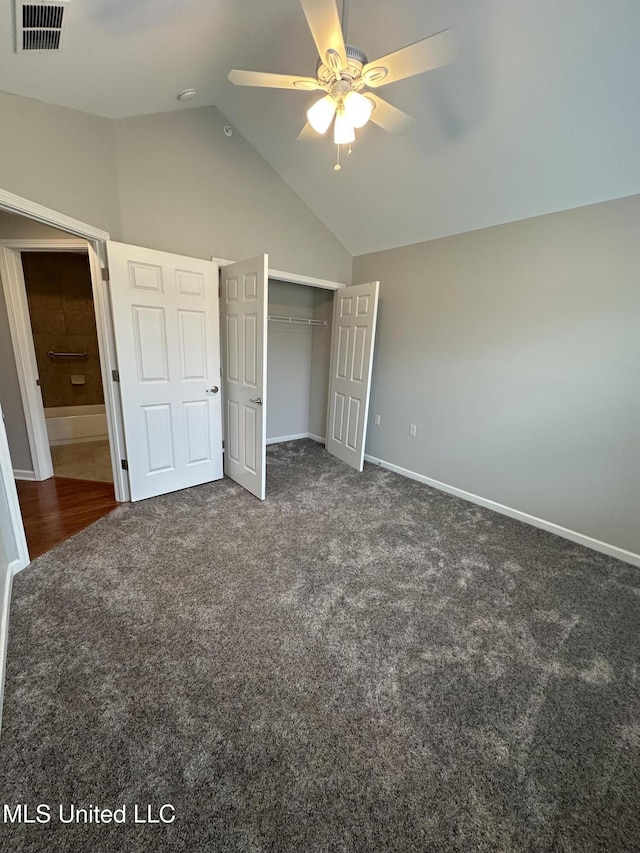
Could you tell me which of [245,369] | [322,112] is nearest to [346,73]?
[322,112]

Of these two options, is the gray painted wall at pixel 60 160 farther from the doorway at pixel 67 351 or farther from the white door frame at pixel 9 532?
the doorway at pixel 67 351

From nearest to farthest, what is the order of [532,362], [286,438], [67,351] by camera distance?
[532,362], [67,351], [286,438]

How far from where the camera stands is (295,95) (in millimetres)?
2469

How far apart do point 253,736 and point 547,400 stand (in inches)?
113

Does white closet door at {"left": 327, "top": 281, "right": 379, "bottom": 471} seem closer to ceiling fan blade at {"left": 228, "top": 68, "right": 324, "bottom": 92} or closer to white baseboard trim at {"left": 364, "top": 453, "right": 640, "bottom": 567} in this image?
white baseboard trim at {"left": 364, "top": 453, "right": 640, "bottom": 567}

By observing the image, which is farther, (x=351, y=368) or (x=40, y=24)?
(x=351, y=368)

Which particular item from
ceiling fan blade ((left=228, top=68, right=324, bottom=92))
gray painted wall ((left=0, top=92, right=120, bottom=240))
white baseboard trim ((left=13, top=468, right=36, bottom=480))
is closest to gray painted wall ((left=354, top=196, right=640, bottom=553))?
ceiling fan blade ((left=228, top=68, right=324, bottom=92))

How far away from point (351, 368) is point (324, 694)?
308cm

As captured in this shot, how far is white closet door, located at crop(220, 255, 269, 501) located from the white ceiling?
1195 millimetres

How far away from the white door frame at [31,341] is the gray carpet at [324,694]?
88 cm

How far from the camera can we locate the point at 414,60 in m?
1.38

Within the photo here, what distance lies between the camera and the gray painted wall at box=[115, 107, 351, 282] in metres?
2.63

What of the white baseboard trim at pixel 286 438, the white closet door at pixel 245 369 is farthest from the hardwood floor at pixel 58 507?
the white baseboard trim at pixel 286 438

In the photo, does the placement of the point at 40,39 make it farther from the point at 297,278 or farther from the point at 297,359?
the point at 297,359
